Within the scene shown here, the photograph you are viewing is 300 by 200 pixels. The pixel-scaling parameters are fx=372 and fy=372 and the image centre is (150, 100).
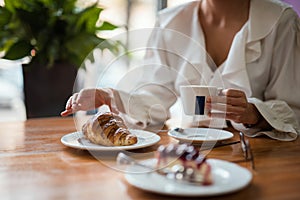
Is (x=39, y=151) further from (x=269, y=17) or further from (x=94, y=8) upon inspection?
(x=94, y=8)

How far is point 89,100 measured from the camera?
3.23ft

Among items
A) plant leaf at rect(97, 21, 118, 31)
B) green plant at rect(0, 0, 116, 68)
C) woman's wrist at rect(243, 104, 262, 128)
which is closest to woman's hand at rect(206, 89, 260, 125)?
woman's wrist at rect(243, 104, 262, 128)

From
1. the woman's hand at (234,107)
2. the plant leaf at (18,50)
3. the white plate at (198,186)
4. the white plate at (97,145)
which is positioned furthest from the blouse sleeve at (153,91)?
the plant leaf at (18,50)

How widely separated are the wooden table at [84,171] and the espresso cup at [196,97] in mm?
101

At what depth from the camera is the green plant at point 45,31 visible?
162 centimetres

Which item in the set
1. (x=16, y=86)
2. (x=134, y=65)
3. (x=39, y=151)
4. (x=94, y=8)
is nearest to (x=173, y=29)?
(x=134, y=65)

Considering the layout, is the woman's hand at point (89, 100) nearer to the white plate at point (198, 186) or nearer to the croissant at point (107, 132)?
the croissant at point (107, 132)

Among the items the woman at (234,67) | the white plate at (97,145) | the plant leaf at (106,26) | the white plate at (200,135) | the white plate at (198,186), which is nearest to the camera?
the white plate at (198,186)

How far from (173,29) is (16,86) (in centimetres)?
133

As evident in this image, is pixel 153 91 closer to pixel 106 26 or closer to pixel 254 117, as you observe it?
pixel 254 117

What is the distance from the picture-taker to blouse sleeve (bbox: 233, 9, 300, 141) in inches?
40.7

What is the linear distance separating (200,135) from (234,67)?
33 centimetres

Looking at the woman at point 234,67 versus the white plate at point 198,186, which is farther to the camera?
the woman at point 234,67

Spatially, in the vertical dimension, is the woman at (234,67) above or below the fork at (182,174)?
above
